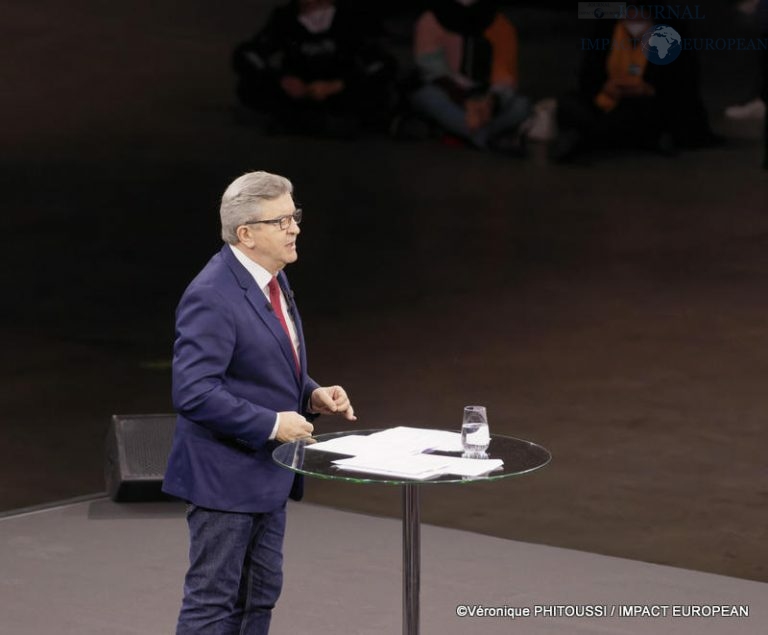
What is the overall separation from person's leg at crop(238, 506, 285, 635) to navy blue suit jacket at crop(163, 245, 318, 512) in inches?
5.0

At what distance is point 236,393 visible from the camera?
3449 millimetres

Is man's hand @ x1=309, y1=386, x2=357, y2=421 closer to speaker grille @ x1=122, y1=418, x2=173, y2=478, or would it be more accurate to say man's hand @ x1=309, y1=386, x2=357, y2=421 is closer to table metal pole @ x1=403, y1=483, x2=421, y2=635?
table metal pole @ x1=403, y1=483, x2=421, y2=635

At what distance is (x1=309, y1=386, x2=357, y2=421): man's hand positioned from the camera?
360 centimetres

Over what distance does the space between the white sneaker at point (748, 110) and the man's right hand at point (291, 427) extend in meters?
3.20

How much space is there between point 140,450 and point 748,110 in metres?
2.64

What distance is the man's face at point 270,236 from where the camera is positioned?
3416mm

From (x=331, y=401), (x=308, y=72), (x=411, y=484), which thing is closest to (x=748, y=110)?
(x=308, y=72)

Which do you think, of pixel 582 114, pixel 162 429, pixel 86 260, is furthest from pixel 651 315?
pixel 86 260

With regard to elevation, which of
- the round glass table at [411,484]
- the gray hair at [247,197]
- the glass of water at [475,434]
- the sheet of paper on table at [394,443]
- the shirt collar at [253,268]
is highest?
the gray hair at [247,197]

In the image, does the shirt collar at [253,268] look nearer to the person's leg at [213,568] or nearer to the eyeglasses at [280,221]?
the eyeglasses at [280,221]

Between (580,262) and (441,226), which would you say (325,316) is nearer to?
(441,226)

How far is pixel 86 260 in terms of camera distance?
7715 mm

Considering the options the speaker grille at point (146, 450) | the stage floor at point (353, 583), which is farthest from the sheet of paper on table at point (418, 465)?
the speaker grille at point (146, 450)

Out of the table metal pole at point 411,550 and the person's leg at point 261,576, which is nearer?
the table metal pole at point 411,550
